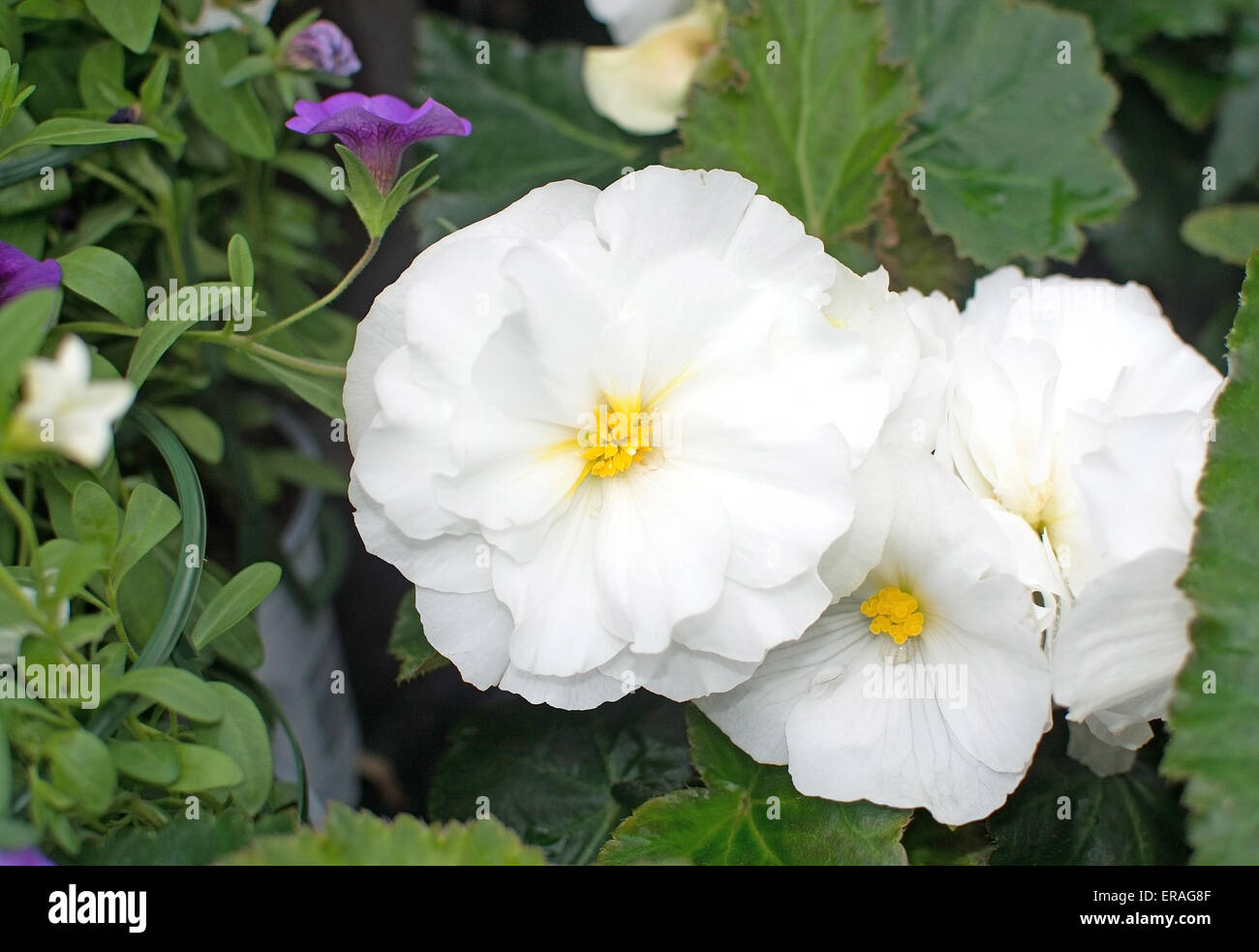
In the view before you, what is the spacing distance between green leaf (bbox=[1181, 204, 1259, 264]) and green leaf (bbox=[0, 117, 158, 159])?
2.43ft

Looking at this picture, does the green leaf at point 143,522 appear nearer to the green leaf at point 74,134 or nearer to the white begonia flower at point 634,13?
the green leaf at point 74,134

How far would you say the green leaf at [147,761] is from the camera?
42 centimetres

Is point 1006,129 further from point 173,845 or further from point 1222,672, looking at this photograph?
point 173,845

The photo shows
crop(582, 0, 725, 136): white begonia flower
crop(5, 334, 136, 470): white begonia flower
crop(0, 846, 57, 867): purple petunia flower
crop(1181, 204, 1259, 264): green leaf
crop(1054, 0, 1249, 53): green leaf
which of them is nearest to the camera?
crop(5, 334, 136, 470): white begonia flower

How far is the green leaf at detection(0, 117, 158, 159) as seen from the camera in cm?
49

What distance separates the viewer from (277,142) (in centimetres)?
75

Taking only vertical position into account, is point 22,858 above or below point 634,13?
below

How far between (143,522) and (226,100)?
0.27 metres

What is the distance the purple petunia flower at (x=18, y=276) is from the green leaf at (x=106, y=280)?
0.5 inches

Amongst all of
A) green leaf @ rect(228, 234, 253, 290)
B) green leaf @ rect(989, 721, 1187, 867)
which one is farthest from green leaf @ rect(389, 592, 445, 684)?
green leaf @ rect(989, 721, 1187, 867)

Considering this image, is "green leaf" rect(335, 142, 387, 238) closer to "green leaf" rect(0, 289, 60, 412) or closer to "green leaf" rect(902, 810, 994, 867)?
"green leaf" rect(0, 289, 60, 412)

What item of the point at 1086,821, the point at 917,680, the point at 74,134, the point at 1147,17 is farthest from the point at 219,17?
the point at 1147,17

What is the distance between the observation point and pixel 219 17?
64 centimetres

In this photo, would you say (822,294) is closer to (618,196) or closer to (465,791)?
(618,196)
